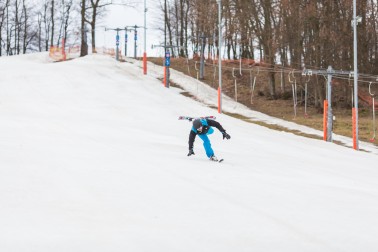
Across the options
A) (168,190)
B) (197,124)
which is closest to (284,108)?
(197,124)

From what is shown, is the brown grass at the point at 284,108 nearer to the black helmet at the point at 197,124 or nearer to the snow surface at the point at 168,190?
the snow surface at the point at 168,190

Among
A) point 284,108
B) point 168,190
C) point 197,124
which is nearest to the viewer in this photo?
point 168,190

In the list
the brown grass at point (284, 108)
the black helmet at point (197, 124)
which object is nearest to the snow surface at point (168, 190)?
the black helmet at point (197, 124)

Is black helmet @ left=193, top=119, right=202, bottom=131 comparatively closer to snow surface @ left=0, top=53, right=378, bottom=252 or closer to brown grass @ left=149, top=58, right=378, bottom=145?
snow surface @ left=0, top=53, right=378, bottom=252

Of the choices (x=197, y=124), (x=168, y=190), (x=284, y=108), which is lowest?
(x=168, y=190)

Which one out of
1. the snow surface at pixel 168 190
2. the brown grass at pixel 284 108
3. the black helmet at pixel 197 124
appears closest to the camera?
the snow surface at pixel 168 190

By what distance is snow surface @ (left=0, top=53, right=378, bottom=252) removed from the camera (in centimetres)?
546

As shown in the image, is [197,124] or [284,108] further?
[284,108]

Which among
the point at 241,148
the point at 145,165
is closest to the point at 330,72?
the point at 241,148

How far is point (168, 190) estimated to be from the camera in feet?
25.7

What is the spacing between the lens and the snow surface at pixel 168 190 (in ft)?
17.9

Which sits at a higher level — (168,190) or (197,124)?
(197,124)

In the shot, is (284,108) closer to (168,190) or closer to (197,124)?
(197,124)

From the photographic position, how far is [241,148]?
15.4 m
